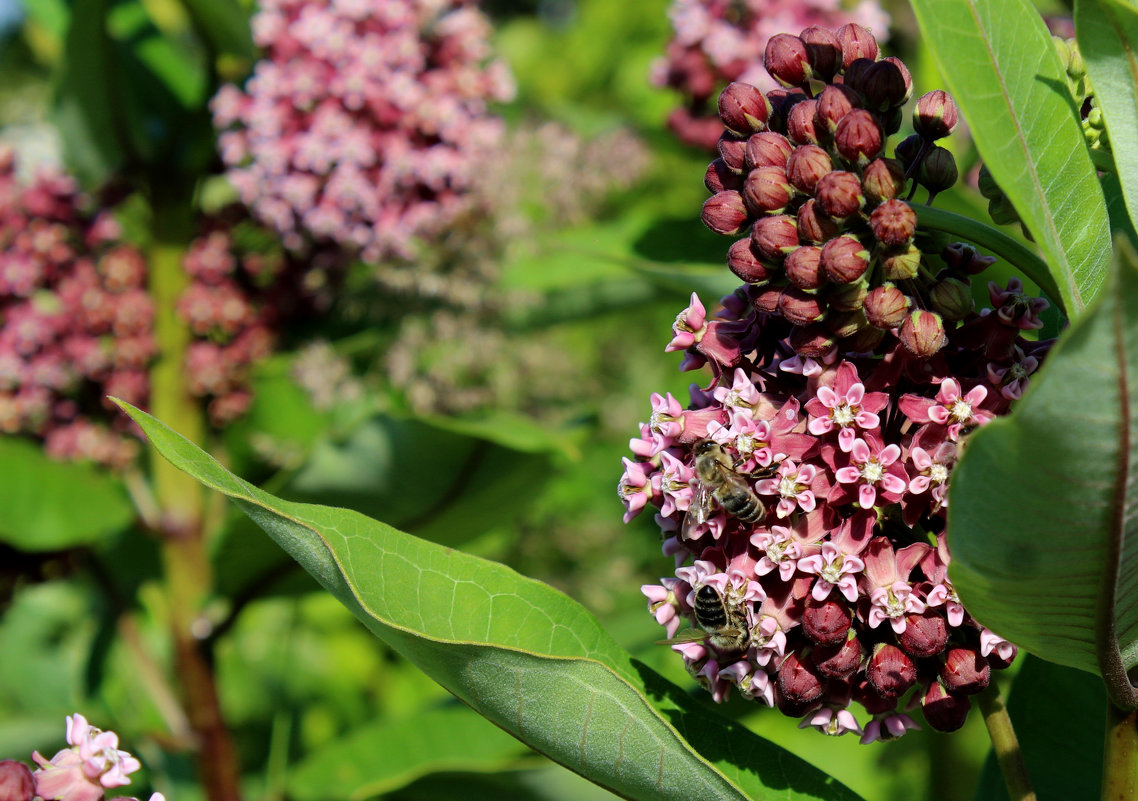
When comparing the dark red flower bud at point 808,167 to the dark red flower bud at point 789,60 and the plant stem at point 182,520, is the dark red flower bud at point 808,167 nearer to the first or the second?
the dark red flower bud at point 789,60

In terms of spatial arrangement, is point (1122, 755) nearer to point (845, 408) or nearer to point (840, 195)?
point (845, 408)

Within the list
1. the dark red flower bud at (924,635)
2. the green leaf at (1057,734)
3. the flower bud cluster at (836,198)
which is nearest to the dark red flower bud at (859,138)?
the flower bud cluster at (836,198)

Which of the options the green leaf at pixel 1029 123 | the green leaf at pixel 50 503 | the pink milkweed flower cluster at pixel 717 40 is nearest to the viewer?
the green leaf at pixel 1029 123

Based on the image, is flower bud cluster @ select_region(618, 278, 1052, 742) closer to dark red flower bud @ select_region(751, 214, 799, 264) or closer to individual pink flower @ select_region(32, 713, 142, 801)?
dark red flower bud @ select_region(751, 214, 799, 264)

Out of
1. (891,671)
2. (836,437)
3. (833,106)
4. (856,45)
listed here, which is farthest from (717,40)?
(891,671)

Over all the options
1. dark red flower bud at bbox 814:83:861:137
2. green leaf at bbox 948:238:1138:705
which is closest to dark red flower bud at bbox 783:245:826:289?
dark red flower bud at bbox 814:83:861:137

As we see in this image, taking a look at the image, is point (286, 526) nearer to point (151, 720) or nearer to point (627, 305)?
point (627, 305)
